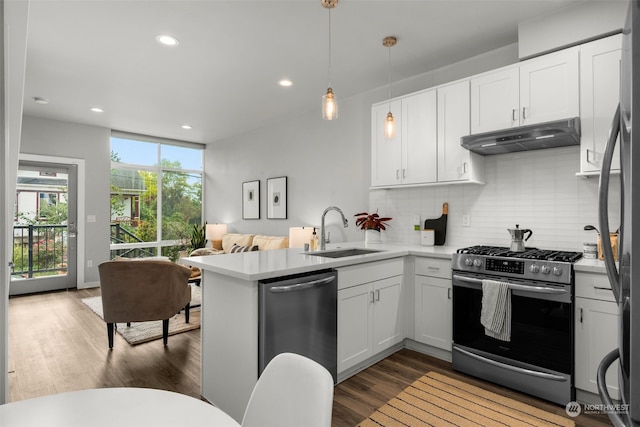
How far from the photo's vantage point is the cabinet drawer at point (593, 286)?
2.10m

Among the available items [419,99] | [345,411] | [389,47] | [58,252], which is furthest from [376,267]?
[58,252]

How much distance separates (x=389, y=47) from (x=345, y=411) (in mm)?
2978

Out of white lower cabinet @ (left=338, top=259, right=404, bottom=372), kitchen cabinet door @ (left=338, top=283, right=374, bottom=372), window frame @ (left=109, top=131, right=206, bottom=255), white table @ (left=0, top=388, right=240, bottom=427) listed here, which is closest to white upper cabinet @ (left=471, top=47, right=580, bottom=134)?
white lower cabinet @ (left=338, top=259, right=404, bottom=372)

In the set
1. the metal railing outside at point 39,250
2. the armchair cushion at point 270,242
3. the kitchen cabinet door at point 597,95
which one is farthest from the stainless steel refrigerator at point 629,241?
the metal railing outside at point 39,250

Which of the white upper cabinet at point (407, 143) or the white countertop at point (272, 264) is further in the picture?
the white upper cabinet at point (407, 143)

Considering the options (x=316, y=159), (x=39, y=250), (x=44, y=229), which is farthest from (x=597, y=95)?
(x=39, y=250)

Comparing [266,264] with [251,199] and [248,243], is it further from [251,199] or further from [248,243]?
[251,199]

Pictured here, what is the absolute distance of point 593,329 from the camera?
7.04 ft

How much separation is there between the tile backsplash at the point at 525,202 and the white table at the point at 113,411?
2.94 m

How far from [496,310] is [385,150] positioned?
1.86 m

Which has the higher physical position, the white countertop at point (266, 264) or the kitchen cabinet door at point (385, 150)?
the kitchen cabinet door at point (385, 150)

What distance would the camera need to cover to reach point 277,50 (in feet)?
10.4

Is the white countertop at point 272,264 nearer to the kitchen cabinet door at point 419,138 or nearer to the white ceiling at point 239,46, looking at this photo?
the kitchen cabinet door at point 419,138

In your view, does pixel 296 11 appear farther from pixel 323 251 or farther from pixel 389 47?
pixel 323 251
